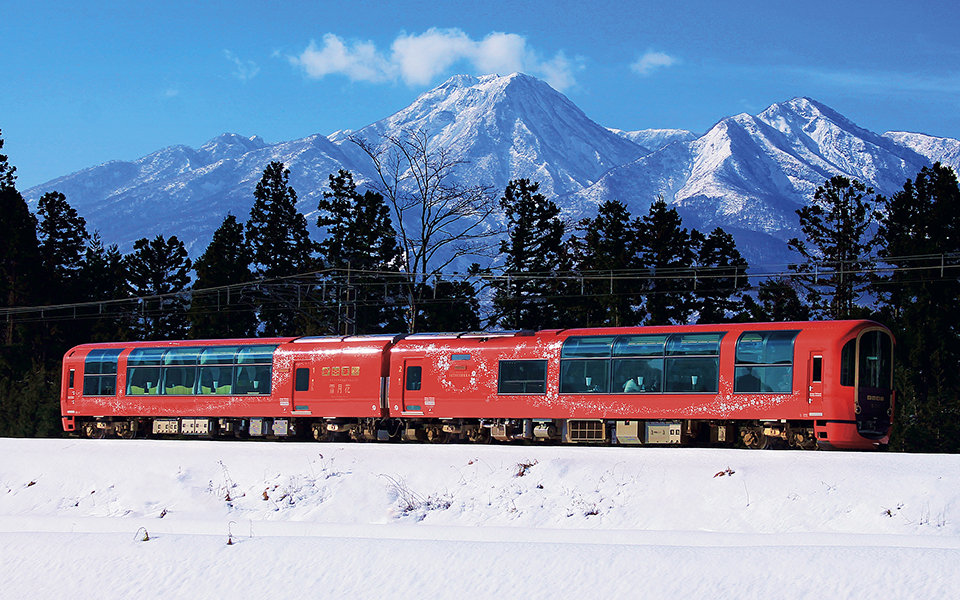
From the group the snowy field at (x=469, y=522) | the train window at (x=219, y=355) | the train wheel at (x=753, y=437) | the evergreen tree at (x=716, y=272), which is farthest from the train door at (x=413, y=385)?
the evergreen tree at (x=716, y=272)

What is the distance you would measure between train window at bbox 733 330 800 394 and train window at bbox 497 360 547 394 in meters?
5.29

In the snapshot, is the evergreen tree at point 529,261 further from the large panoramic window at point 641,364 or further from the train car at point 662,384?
the large panoramic window at point 641,364

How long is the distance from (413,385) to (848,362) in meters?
12.0

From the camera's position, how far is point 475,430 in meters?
30.3

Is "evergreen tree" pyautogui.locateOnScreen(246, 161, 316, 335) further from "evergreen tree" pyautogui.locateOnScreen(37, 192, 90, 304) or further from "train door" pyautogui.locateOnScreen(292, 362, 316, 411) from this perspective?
"train door" pyautogui.locateOnScreen(292, 362, 316, 411)

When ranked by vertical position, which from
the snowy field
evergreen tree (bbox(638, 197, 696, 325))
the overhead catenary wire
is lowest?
the snowy field

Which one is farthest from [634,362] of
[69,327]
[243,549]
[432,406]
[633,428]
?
[69,327]

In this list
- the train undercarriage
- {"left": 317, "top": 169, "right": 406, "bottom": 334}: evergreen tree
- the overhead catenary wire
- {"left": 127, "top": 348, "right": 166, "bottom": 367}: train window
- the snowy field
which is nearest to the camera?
the snowy field

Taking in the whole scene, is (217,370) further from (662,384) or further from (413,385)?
(662,384)

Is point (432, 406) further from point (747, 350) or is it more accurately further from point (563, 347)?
point (747, 350)

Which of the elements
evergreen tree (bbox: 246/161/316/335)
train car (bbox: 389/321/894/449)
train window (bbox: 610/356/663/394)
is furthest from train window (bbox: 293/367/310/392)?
evergreen tree (bbox: 246/161/316/335)

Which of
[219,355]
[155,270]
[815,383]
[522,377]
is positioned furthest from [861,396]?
[155,270]

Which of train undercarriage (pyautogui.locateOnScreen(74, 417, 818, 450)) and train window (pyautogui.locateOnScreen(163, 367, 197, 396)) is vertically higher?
train window (pyautogui.locateOnScreen(163, 367, 197, 396))

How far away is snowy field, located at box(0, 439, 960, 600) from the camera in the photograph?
1042 centimetres
